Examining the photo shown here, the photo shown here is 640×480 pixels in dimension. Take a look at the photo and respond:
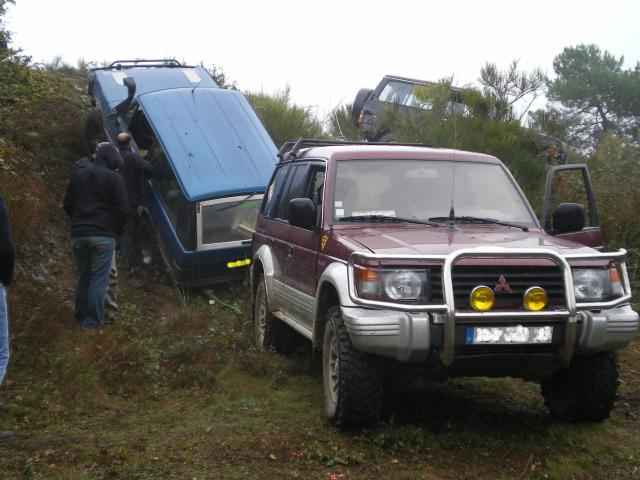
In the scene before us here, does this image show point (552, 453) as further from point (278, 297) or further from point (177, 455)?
point (278, 297)

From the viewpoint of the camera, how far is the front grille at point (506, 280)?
512 centimetres

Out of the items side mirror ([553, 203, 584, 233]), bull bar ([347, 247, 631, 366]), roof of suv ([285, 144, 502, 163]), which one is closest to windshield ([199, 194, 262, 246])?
roof of suv ([285, 144, 502, 163])

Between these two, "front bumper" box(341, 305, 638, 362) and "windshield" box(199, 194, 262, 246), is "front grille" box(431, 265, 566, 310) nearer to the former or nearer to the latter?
"front bumper" box(341, 305, 638, 362)

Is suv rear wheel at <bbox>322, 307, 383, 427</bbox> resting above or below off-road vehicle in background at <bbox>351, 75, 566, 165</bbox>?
below

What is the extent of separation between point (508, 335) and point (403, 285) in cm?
66

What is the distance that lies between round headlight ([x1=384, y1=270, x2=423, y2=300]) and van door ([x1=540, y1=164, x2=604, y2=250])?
64.0 inches

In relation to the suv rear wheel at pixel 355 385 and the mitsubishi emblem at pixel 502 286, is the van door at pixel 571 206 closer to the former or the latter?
the mitsubishi emblem at pixel 502 286

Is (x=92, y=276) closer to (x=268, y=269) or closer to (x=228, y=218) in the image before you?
(x=268, y=269)

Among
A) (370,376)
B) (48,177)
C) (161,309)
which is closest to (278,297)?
(370,376)

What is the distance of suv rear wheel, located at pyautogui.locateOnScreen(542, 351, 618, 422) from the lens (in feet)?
18.2

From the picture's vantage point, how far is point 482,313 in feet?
16.4

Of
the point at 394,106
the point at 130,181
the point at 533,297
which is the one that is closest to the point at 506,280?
the point at 533,297

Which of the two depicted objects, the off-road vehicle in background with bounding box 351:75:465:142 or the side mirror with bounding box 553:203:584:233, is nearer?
the side mirror with bounding box 553:203:584:233

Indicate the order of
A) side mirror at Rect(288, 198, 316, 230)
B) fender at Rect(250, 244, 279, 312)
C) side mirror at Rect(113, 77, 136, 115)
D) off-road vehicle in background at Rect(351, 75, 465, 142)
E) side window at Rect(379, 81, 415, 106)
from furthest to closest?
side window at Rect(379, 81, 415, 106) < off-road vehicle in background at Rect(351, 75, 465, 142) < side mirror at Rect(113, 77, 136, 115) < fender at Rect(250, 244, 279, 312) < side mirror at Rect(288, 198, 316, 230)
